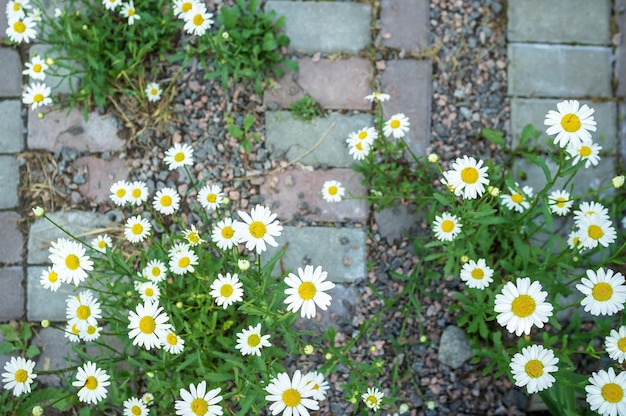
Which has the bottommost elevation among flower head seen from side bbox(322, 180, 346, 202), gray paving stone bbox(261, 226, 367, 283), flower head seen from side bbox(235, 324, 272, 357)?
flower head seen from side bbox(235, 324, 272, 357)

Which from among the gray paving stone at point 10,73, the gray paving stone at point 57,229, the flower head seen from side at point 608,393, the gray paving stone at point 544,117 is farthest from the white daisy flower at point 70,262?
the gray paving stone at point 544,117

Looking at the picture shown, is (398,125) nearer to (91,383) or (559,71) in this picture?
(559,71)

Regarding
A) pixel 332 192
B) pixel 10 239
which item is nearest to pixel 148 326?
pixel 332 192

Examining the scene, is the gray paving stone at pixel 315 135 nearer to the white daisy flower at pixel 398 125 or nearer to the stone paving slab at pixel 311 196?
the stone paving slab at pixel 311 196

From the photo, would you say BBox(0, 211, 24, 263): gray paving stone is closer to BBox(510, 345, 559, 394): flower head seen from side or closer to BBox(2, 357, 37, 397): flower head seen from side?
BBox(2, 357, 37, 397): flower head seen from side

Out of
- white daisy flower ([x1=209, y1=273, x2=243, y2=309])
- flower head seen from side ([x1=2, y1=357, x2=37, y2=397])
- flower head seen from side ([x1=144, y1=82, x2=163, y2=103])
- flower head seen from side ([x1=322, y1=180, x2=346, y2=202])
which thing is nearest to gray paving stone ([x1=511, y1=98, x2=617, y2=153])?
flower head seen from side ([x1=322, y1=180, x2=346, y2=202])
